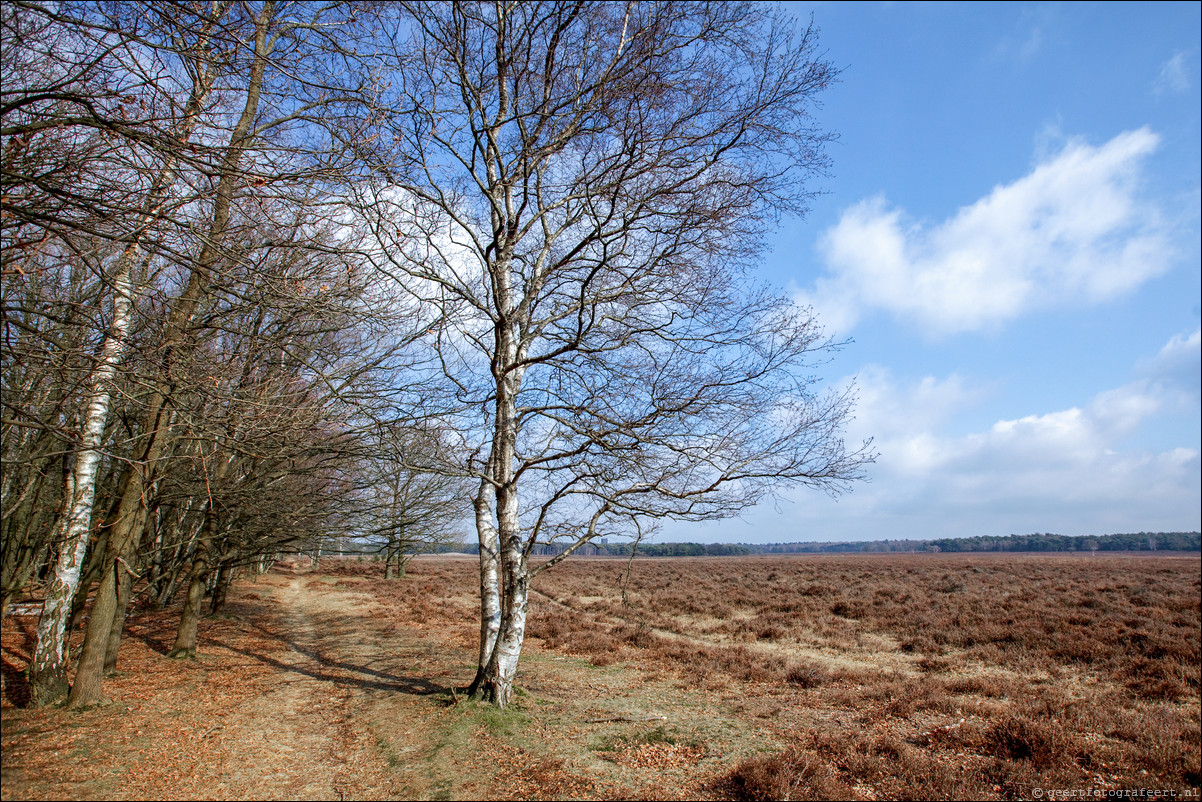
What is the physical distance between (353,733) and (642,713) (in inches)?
148

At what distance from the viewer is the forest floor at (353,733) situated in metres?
5.34

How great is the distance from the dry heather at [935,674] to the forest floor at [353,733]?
3.56ft

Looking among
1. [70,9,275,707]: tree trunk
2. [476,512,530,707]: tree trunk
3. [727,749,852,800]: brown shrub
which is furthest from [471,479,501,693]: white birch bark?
[70,9,275,707]: tree trunk

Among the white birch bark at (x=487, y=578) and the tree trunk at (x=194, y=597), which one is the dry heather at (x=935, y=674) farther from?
the tree trunk at (x=194, y=597)

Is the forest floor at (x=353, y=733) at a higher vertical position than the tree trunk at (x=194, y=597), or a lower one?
lower

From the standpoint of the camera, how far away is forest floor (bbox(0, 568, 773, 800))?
534 centimetres

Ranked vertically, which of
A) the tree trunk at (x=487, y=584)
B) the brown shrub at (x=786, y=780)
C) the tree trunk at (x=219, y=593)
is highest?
the tree trunk at (x=487, y=584)

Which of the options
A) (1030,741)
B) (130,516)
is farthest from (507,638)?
(1030,741)

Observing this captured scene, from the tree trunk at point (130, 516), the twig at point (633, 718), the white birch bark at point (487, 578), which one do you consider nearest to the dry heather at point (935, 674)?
the twig at point (633, 718)

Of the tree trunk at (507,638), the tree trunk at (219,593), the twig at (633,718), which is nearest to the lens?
the tree trunk at (507,638)

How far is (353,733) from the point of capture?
6879 mm

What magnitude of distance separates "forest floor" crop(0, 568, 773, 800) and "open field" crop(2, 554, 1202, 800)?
36mm

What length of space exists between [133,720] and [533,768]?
15.1ft

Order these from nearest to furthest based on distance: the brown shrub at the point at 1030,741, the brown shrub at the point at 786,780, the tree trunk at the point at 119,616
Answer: the brown shrub at the point at 786,780 → the brown shrub at the point at 1030,741 → the tree trunk at the point at 119,616
